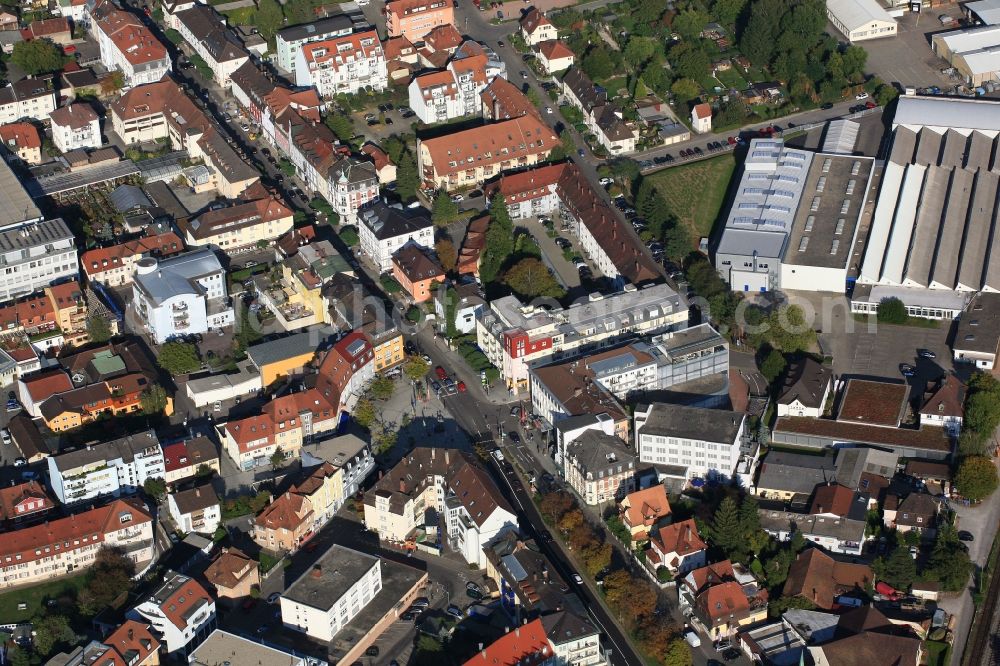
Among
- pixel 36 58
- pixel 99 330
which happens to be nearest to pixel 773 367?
pixel 99 330

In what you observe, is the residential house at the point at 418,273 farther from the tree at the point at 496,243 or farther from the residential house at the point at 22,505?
the residential house at the point at 22,505

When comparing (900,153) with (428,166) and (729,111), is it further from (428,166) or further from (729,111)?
(428,166)

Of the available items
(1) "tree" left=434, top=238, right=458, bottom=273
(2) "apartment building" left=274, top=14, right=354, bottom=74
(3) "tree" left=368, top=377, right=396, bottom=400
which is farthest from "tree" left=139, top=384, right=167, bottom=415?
(2) "apartment building" left=274, top=14, right=354, bottom=74

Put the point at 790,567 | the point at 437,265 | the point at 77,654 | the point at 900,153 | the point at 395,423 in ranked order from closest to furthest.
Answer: the point at 77,654 → the point at 790,567 → the point at 395,423 → the point at 437,265 → the point at 900,153

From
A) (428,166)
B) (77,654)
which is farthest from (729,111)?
(77,654)

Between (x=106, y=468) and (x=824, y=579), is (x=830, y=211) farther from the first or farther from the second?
(x=106, y=468)

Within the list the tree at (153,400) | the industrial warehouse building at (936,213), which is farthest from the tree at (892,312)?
the tree at (153,400)
